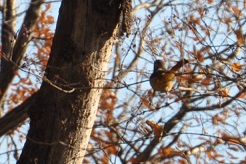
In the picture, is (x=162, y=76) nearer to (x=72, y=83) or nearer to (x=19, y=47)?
(x=72, y=83)

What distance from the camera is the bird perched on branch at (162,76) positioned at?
3.34 meters

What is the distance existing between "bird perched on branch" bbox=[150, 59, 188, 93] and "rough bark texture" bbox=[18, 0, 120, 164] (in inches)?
15.5

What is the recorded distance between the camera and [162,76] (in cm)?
339

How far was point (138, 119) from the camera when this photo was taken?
13.6 feet

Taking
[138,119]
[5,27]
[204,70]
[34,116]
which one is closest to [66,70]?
[34,116]

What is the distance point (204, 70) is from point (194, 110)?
2.71 meters

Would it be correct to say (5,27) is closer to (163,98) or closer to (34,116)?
(163,98)

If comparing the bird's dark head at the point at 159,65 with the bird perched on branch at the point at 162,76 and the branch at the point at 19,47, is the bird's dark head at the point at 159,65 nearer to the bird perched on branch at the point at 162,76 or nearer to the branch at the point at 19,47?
the bird perched on branch at the point at 162,76

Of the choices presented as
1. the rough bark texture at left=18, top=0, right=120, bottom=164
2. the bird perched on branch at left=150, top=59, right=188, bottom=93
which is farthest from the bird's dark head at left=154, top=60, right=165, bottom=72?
the rough bark texture at left=18, top=0, right=120, bottom=164

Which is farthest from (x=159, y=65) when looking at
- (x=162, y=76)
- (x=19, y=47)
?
(x=19, y=47)

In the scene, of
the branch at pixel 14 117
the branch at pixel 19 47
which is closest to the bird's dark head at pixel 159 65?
the branch at pixel 14 117

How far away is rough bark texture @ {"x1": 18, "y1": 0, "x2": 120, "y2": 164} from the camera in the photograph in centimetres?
297

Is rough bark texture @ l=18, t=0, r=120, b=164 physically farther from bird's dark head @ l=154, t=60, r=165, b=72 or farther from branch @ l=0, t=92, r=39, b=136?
branch @ l=0, t=92, r=39, b=136

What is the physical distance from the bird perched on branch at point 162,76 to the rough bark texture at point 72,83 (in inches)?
15.5
